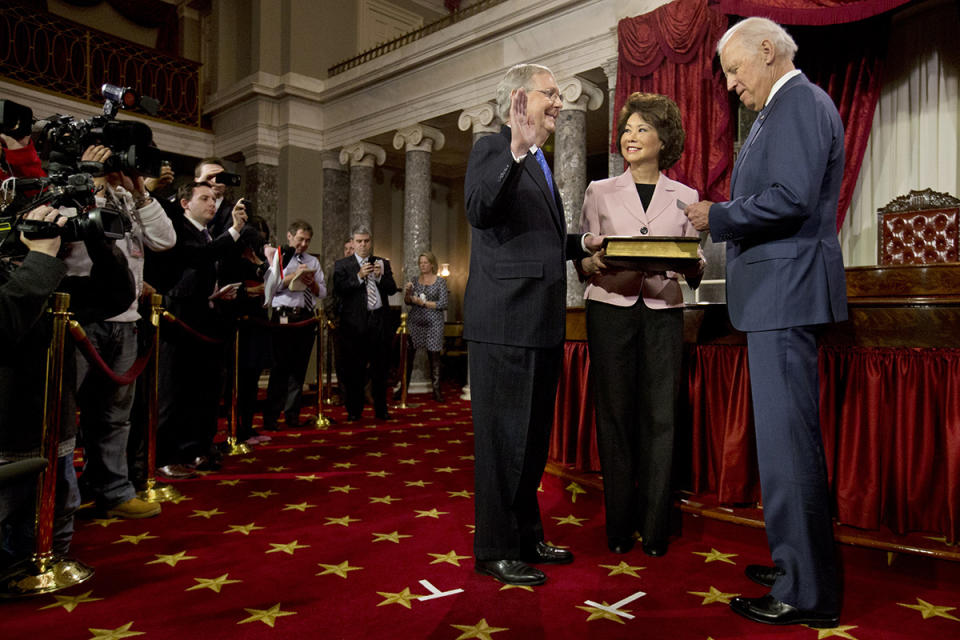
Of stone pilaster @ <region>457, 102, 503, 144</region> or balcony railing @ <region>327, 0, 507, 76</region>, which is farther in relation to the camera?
balcony railing @ <region>327, 0, 507, 76</region>

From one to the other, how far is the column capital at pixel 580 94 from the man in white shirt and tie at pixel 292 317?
3315 mm

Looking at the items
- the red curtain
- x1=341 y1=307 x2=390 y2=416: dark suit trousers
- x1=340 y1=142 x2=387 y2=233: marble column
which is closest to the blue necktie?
the red curtain

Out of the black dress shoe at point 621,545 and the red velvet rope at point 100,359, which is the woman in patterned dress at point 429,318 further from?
the black dress shoe at point 621,545

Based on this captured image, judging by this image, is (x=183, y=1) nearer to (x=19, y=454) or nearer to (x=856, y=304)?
(x=19, y=454)

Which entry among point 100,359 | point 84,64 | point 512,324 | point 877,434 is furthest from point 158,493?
point 84,64

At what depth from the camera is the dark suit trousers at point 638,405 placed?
2.31 m

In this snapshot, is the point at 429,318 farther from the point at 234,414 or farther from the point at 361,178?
the point at 361,178

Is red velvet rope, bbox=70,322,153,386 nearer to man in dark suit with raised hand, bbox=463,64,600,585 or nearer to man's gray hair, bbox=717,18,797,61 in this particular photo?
man in dark suit with raised hand, bbox=463,64,600,585

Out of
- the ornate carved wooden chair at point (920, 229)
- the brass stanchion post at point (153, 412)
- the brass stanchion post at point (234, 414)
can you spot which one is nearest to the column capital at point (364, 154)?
the brass stanchion post at point (234, 414)

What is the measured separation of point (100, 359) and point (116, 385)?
462 millimetres

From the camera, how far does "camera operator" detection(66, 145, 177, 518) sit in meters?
2.65

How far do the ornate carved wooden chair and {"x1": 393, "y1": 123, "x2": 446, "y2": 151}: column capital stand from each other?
581 cm

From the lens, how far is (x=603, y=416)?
7.77ft

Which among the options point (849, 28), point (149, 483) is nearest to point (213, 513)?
point (149, 483)
